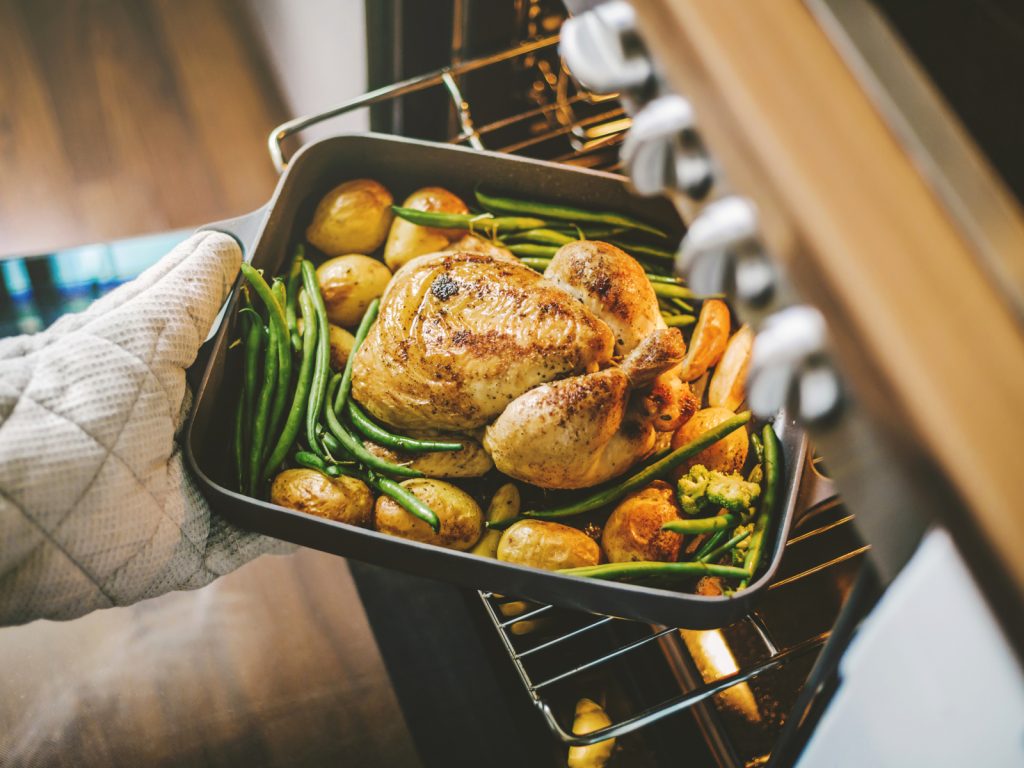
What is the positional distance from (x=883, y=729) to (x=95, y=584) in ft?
3.05

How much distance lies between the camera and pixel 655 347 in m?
1.01

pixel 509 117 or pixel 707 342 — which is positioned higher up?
pixel 509 117

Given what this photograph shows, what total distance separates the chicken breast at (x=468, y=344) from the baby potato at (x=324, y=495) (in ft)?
0.40

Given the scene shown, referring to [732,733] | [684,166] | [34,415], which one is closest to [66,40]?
[34,415]

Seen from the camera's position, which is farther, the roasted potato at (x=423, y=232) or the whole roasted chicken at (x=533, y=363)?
the roasted potato at (x=423, y=232)

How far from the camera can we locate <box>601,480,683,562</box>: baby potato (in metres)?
1.02

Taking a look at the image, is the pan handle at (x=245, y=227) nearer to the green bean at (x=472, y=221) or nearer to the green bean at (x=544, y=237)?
the green bean at (x=472, y=221)

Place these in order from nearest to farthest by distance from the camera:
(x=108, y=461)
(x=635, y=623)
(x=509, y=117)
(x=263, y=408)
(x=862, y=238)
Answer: (x=862, y=238), (x=108, y=461), (x=263, y=408), (x=635, y=623), (x=509, y=117)

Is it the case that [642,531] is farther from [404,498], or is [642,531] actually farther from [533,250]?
[533,250]

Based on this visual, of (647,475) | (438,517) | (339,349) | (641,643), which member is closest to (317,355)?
(339,349)

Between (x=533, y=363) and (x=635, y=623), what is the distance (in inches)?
21.7

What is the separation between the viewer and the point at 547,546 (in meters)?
1.02

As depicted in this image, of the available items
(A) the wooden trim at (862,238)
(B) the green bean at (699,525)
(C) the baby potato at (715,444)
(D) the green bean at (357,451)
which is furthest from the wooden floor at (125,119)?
(A) the wooden trim at (862,238)

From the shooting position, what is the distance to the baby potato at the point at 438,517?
1061 millimetres
